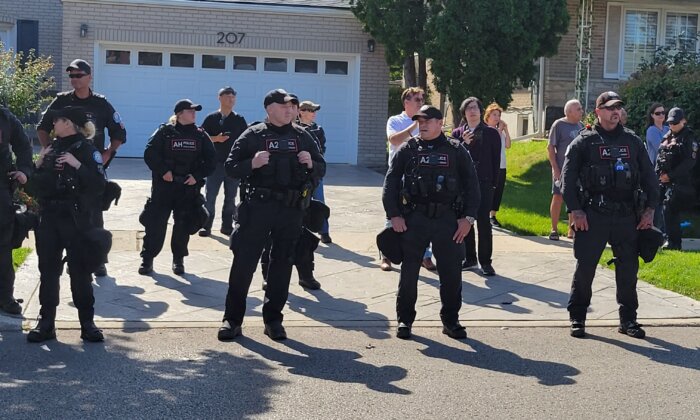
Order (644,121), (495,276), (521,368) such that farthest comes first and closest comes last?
(644,121), (495,276), (521,368)

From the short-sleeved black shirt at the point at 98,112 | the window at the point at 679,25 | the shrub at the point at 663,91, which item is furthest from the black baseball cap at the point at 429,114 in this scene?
the window at the point at 679,25

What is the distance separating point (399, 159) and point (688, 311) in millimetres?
3242

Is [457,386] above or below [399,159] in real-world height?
below

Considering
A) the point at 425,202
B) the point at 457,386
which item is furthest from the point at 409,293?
the point at 457,386

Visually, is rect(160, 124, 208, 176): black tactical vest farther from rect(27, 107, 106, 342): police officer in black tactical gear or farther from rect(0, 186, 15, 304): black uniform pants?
rect(27, 107, 106, 342): police officer in black tactical gear

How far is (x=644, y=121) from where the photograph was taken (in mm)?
15523

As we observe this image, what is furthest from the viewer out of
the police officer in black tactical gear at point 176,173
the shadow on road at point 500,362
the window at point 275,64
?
the window at point 275,64

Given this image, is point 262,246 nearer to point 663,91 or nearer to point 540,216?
point 540,216

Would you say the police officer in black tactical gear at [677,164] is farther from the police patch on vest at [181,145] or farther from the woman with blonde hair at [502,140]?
the police patch on vest at [181,145]

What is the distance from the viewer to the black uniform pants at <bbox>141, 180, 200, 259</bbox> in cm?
939

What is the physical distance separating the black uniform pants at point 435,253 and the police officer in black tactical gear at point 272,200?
868 mm

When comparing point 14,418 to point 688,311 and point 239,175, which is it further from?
point 688,311

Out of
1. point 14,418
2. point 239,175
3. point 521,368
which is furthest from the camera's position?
point 239,175

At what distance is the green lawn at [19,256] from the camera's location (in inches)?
376
